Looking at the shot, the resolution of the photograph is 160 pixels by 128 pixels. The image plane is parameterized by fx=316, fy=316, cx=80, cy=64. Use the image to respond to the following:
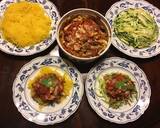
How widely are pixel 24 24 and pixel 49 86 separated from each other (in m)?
0.36

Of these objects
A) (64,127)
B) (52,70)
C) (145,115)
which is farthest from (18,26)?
(145,115)

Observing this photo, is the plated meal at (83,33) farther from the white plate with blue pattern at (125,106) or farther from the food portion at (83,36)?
the white plate with blue pattern at (125,106)

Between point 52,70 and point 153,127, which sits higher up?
point 52,70

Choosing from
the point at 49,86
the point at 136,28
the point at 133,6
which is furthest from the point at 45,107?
the point at 133,6

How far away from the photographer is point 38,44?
1.61 m

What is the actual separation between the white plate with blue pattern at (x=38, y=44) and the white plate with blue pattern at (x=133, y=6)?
0.29m

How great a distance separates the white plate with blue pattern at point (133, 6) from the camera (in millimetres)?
1651

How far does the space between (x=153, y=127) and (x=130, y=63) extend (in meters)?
0.34

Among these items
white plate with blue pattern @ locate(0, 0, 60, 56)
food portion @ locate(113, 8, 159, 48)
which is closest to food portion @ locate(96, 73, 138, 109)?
food portion @ locate(113, 8, 159, 48)

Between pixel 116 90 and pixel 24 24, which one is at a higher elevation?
pixel 24 24

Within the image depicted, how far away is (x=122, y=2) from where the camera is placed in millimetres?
1784

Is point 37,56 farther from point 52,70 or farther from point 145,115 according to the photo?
point 145,115

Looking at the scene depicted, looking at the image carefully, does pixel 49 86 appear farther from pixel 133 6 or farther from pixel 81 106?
pixel 133 6

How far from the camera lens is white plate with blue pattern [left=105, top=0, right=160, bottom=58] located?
1.65m
